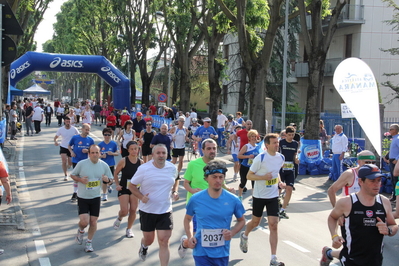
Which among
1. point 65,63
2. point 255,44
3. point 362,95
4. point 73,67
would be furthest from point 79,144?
point 73,67

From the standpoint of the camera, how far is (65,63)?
3005cm

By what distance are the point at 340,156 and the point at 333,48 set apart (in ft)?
70.9

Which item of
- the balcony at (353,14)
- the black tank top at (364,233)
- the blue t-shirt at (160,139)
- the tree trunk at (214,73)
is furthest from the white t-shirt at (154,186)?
the balcony at (353,14)

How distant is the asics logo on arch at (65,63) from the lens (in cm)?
2958

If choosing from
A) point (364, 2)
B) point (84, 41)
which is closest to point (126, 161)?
point (364, 2)

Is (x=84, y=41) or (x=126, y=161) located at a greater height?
(x=84, y=41)

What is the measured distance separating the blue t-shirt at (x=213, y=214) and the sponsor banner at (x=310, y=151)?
40.2 feet

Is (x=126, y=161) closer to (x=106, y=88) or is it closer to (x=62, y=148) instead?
(x=62, y=148)

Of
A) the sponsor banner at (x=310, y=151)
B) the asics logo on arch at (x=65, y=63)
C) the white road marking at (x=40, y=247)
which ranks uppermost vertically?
the asics logo on arch at (x=65, y=63)

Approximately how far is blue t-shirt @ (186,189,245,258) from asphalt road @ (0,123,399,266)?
236 cm

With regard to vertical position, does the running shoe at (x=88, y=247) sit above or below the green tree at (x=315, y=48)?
below

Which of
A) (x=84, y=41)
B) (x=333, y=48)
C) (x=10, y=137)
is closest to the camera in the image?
(x=10, y=137)

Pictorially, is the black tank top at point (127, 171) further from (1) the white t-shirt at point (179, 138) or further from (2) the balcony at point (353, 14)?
(2) the balcony at point (353, 14)

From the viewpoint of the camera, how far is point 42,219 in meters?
9.91
